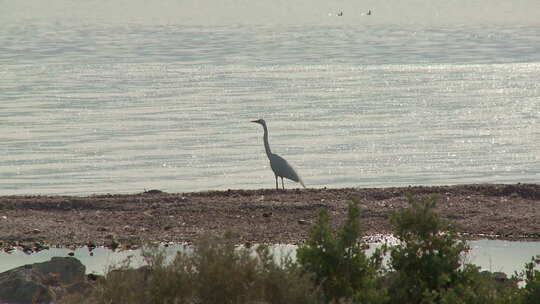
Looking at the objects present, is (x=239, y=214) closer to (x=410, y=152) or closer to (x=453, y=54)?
(x=410, y=152)

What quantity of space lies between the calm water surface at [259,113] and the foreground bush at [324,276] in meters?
12.3

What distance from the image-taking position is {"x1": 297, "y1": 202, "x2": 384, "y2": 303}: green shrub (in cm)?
848

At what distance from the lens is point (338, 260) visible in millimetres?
8555

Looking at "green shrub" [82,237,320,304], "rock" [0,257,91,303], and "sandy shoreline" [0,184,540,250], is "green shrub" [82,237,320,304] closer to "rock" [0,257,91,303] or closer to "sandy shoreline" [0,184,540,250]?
"rock" [0,257,91,303]

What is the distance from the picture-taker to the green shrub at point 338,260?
334 inches

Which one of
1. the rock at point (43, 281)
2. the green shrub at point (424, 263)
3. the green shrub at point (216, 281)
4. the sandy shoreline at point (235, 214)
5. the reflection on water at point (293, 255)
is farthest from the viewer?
the sandy shoreline at point (235, 214)

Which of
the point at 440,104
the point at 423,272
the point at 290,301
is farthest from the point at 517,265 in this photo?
the point at 440,104

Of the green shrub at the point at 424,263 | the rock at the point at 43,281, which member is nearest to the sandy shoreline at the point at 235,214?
the rock at the point at 43,281

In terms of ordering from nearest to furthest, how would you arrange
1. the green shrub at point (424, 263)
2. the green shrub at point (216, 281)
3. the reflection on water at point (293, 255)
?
the green shrub at point (216, 281), the green shrub at point (424, 263), the reflection on water at point (293, 255)

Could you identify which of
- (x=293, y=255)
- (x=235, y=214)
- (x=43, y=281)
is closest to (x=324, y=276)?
(x=43, y=281)

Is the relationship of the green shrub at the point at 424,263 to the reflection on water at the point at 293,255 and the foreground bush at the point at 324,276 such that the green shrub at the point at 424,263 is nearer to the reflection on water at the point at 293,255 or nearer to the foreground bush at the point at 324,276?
the foreground bush at the point at 324,276

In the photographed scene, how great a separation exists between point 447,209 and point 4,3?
112950mm

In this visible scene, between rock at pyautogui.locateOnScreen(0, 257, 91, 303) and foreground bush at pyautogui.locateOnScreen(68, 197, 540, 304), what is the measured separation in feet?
5.93

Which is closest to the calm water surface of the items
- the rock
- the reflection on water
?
the reflection on water
